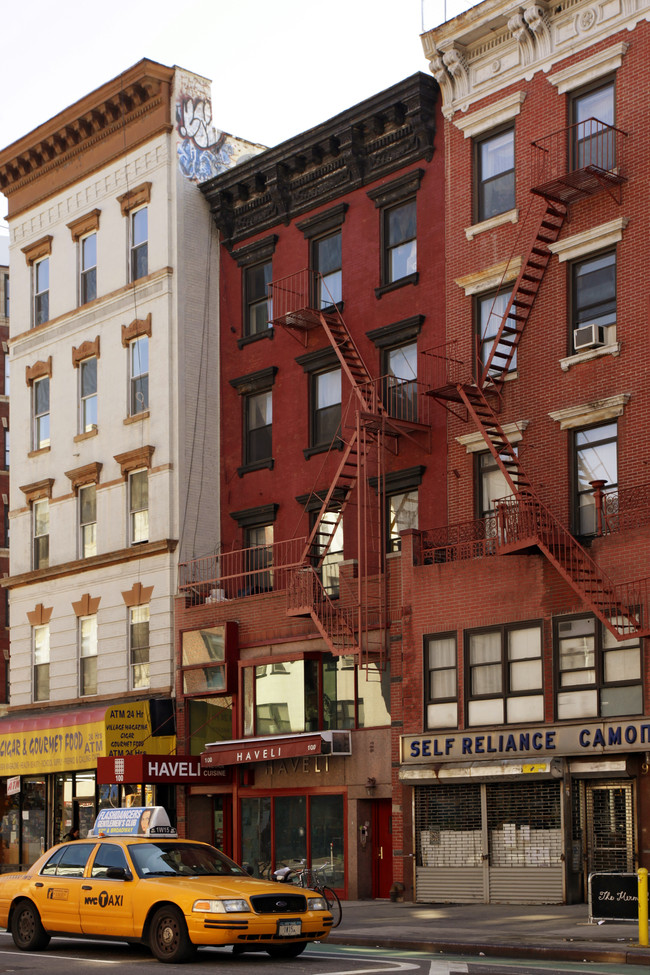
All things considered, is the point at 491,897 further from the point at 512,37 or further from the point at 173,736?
the point at 512,37

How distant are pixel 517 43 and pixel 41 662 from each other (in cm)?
2198

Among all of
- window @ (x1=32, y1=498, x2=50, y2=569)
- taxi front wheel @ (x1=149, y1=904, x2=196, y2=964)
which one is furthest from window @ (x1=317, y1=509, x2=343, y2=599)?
taxi front wheel @ (x1=149, y1=904, x2=196, y2=964)

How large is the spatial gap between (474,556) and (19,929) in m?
12.2

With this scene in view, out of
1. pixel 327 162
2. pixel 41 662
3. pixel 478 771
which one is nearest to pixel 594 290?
pixel 327 162

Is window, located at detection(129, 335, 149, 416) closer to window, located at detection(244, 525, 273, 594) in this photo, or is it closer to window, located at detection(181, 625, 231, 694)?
window, located at detection(244, 525, 273, 594)

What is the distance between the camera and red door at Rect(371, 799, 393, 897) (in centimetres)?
2872

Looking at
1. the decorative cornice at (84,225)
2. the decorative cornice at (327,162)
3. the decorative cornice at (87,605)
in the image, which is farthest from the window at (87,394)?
the decorative cornice at (327,162)

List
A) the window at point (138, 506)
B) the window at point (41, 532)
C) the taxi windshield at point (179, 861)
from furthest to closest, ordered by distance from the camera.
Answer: the window at point (41, 532)
the window at point (138, 506)
the taxi windshield at point (179, 861)

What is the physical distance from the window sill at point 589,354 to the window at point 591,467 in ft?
4.37

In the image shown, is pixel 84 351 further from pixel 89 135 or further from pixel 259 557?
pixel 259 557

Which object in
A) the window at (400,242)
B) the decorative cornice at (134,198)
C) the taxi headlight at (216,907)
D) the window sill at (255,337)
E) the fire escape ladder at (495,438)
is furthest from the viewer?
the decorative cornice at (134,198)

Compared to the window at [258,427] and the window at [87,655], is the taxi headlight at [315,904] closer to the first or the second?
the window at [258,427]

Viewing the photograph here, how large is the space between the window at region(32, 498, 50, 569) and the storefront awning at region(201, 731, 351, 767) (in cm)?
1016

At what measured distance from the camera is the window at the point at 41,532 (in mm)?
40250
